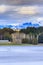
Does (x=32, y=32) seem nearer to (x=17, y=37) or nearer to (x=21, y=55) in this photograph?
(x=17, y=37)

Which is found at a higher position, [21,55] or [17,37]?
[17,37]

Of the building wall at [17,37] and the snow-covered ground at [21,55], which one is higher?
the building wall at [17,37]

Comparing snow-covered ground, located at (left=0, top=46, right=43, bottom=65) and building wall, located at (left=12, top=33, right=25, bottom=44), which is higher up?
building wall, located at (left=12, top=33, right=25, bottom=44)

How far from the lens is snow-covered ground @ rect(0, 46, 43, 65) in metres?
2.02

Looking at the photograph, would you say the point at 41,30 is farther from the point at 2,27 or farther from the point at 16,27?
the point at 2,27

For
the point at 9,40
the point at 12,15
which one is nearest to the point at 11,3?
the point at 12,15

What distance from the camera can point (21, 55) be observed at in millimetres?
2082

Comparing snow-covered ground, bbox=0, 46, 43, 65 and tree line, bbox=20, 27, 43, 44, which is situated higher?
tree line, bbox=20, 27, 43, 44

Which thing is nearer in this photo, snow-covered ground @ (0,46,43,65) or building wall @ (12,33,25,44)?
snow-covered ground @ (0,46,43,65)

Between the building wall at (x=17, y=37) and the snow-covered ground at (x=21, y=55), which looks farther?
the building wall at (x=17, y=37)

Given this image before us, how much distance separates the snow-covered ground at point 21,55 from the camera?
2.02 meters

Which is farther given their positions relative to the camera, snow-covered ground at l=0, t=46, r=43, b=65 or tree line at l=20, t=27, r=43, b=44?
tree line at l=20, t=27, r=43, b=44

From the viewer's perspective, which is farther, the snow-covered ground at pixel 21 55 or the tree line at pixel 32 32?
the tree line at pixel 32 32

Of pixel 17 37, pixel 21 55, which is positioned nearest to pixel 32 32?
pixel 17 37
